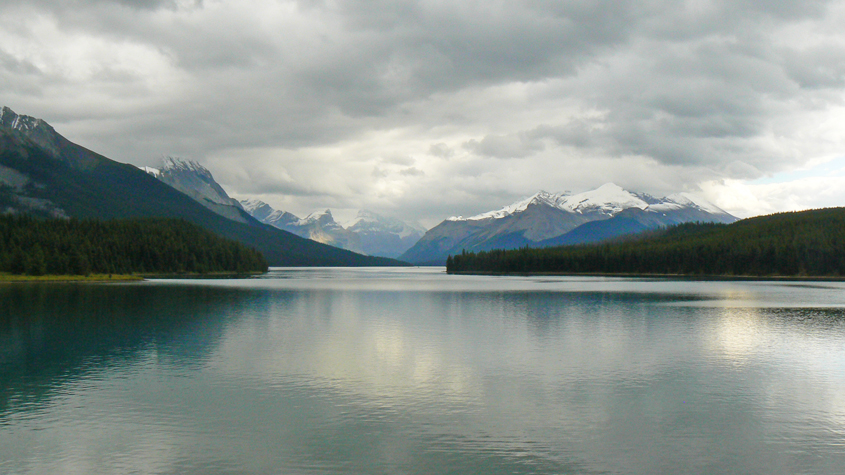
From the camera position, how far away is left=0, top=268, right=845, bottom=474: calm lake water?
79.9 feet

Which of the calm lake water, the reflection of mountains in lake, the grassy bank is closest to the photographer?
the calm lake water

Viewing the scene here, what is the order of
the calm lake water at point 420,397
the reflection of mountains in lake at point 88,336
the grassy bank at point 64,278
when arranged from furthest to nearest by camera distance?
the grassy bank at point 64,278
the reflection of mountains in lake at point 88,336
the calm lake water at point 420,397

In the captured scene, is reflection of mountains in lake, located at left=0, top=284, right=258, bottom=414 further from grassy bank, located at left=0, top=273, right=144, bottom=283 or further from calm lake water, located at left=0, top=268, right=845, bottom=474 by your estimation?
grassy bank, located at left=0, top=273, right=144, bottom=283

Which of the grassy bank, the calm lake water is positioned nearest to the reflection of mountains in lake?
the calm lake water

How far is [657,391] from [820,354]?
22316 millimetres

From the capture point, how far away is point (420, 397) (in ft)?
113

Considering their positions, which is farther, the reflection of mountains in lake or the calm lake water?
the reflection of mountains in lake

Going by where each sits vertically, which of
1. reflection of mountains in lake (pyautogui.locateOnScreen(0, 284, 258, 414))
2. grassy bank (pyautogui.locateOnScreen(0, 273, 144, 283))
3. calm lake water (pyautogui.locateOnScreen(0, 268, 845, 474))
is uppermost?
grassy bank (pyautogui.locateOnScreen(0, 273, 144, 283))

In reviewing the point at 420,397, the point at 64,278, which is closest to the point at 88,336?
the point at 420,397

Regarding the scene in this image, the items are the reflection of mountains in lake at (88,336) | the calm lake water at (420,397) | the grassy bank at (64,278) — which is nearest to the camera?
the calm lake water at (420,397)

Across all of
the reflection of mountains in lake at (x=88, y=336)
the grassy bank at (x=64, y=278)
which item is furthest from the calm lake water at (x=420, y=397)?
the grassy bank at (x=64, y=278)

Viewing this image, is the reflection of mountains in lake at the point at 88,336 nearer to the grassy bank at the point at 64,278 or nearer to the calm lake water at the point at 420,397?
the calm lake water at the point at 420,397

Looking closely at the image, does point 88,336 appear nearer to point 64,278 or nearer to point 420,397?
point 420,397

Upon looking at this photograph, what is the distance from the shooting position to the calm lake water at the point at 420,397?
24.4 m
